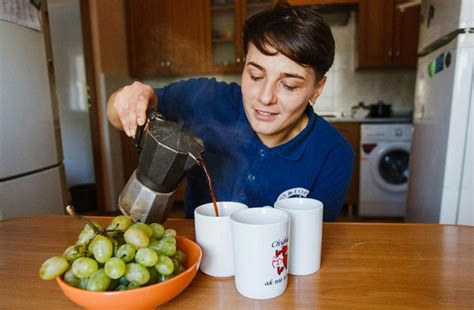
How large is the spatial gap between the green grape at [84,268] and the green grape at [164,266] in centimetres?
8

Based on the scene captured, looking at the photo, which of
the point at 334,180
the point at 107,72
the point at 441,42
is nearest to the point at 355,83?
the point at 441,42

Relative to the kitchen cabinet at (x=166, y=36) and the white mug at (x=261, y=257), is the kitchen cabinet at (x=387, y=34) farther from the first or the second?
the white mug at (x=261, y=257)

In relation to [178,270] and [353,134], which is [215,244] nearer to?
[178,270]

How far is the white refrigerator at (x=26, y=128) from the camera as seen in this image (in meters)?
1.61

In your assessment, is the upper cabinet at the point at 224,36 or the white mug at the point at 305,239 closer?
the white mug at the point at 305,239

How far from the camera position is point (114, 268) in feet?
1.57

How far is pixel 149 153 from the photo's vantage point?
2.16ft

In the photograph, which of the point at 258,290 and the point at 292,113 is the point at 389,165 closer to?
the point at 292,113

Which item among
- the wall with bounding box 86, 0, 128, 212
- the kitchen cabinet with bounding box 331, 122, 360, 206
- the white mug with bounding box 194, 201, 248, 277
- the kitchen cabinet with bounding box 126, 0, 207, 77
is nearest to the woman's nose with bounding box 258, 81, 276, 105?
the white mug with bounding box 194, 201, 248, 277

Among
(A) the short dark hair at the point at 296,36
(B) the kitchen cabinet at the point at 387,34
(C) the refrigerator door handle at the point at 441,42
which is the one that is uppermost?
(B) the kitchen cabinet at the point at 387,34

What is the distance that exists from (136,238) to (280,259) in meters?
0.21

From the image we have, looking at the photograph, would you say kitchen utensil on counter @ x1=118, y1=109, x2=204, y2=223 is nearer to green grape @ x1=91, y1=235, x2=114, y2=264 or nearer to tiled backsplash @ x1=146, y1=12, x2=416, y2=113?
green grape @ x1=91, y1=235, x2=114, y2=264

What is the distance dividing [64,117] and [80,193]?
29.2 inches

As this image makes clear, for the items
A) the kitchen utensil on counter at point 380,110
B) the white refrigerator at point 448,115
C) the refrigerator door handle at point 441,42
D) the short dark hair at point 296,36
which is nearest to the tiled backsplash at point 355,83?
the kitchen utensil on counter at point 380,110
